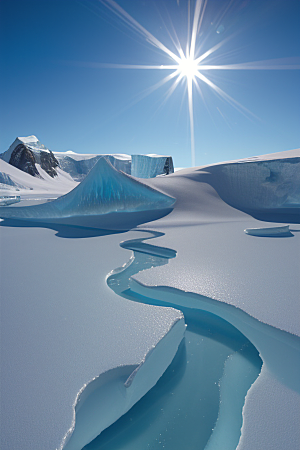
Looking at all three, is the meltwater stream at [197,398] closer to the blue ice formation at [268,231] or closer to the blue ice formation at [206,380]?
the blue ice formation at [206,380]

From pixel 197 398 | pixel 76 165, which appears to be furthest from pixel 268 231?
pixel 76 165

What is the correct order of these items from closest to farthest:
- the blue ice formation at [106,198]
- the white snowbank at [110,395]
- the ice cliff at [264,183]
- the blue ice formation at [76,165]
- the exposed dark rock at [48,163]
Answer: the white snowbank at [110,395], the blue ice formation at [106,198], the ice cliff at [264,183], the exposed dark rock at [48,163], the blue ice formation at [76,165]

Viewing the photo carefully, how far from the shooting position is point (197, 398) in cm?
115

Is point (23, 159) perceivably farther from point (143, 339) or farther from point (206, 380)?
point (206, 380)

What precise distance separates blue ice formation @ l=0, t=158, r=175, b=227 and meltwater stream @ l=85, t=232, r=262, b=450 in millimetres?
3825

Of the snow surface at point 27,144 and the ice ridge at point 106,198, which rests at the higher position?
the snow surface at point 27,144

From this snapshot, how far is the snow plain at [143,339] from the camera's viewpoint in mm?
921

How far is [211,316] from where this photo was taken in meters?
1.72

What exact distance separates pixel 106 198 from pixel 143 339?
4.31 meters

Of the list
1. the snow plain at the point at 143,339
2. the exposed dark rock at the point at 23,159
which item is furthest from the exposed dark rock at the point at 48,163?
the snow plain at the point at 143,339

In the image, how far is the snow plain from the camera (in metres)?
0.92

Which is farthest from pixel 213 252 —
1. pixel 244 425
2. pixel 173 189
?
pixel 173 189

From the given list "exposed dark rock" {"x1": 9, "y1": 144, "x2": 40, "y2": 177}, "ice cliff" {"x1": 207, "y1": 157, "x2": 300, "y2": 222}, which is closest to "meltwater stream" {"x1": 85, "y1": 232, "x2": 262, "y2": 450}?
"ice cliff" {"x1": 207, "y1": 157, "x2": 300, "y2": 222}

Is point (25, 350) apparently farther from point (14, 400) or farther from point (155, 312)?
point (155, 312)
